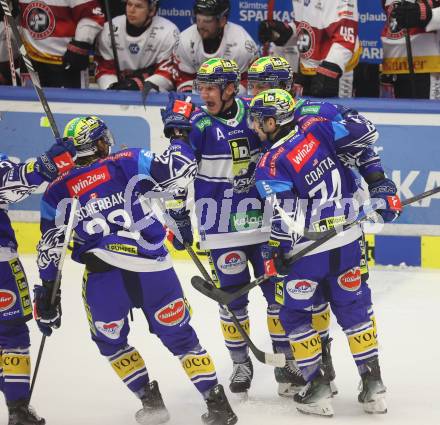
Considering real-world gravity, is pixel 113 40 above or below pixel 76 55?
above

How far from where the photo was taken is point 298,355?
5.06 m

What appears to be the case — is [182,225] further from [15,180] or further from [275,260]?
[15,180]

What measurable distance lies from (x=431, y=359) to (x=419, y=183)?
164 centimetres

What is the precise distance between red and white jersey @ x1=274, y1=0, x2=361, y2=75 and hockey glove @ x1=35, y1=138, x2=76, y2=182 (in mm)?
2968

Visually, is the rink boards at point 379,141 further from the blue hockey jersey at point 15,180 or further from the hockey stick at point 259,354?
the blue hockey jersey at point 15,180

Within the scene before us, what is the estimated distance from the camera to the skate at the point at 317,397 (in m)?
5.05

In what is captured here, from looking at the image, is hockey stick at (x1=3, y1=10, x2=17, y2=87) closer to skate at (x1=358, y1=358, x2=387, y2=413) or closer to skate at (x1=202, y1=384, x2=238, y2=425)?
skate at (x1=202, y1=384, x2=238, y2=425)

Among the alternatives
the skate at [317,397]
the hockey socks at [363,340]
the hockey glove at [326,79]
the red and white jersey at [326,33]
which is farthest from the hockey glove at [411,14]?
the skate at [317,397]

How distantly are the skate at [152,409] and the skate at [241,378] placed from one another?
44 centimetres

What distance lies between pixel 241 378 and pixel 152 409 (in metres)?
0.55

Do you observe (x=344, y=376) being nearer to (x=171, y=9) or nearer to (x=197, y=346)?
(x=197, y=346)

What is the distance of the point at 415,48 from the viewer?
24.6ft

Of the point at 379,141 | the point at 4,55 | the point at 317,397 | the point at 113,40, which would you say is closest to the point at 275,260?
the point at 317,397

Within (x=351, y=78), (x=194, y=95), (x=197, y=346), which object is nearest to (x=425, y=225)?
(x=351, y=78)
